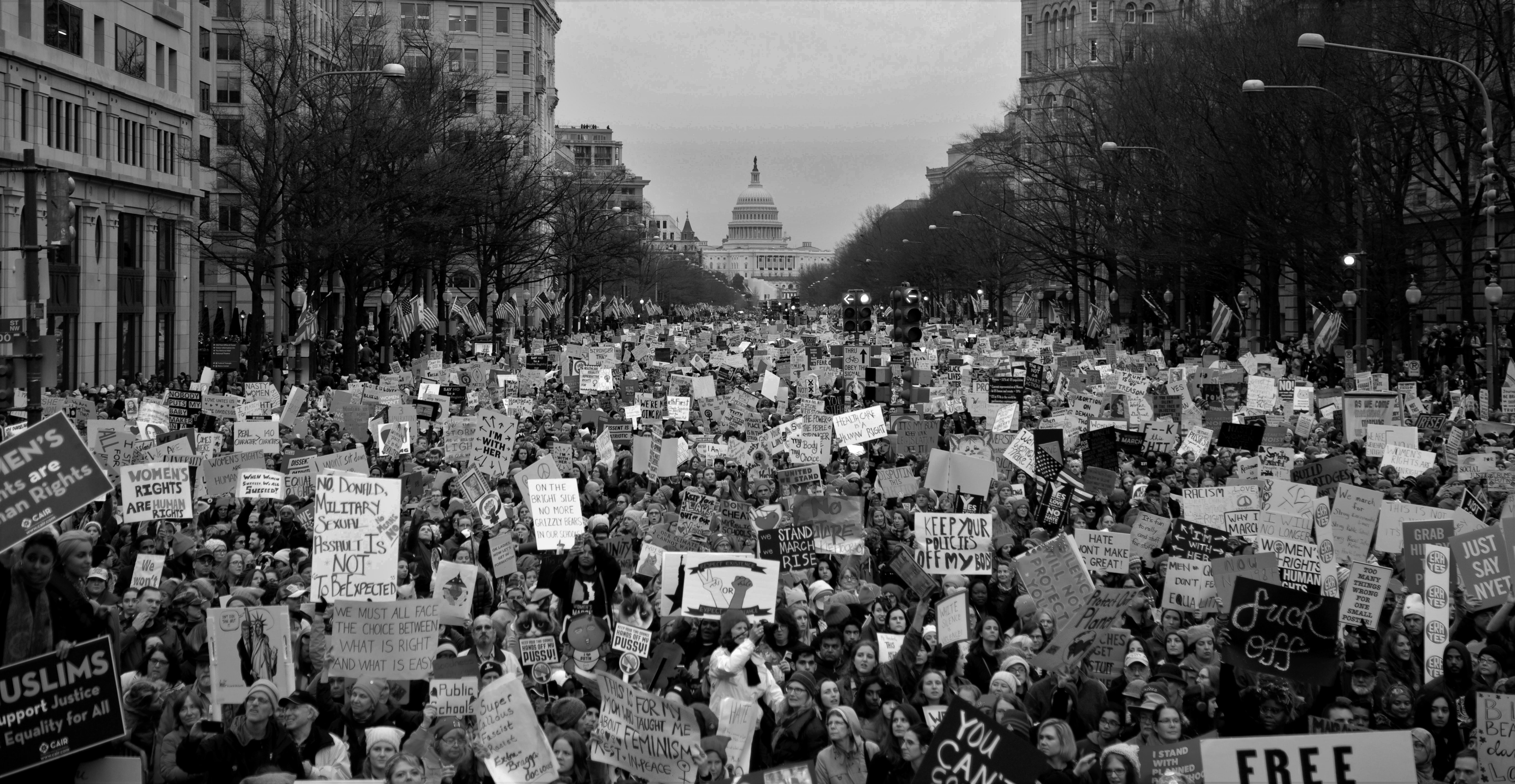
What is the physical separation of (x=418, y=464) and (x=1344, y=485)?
10050mm

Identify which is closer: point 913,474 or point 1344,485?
point 1344,485

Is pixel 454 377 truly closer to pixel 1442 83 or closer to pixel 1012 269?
pixel 1442 83

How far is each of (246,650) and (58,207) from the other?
255 inches

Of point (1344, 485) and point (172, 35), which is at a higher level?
point (172, 35)

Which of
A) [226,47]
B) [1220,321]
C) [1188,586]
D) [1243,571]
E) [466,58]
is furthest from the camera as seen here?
[466,58]

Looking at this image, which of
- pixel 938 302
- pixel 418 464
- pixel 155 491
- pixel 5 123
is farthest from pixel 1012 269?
pixel 155 491

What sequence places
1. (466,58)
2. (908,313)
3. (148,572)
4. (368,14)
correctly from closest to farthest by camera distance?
(148,572) < (908,313) < (368,14) < (466,58)

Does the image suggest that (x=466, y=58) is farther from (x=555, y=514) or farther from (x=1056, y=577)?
(x=1056, y=577)

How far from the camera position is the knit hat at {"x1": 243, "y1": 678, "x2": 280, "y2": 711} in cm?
916

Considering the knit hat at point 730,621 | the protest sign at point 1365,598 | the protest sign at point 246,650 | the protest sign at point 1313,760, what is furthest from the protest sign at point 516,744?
the protest sign at point 1365,598

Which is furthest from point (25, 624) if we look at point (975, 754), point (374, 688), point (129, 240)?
point (129, 240)

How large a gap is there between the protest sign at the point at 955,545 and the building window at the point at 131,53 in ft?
124

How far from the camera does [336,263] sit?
4812 cm

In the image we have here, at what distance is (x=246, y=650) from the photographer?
34.9ft
